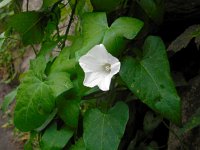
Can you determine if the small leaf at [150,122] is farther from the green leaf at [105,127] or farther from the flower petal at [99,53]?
the flower petal at [99,53]

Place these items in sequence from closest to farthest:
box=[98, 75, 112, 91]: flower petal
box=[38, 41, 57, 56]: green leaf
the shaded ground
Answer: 1. box=[98, 75, 112, 91]: flower petal
2. box=[38, 41, 57, 56]: green leaf
3. the shaded ground

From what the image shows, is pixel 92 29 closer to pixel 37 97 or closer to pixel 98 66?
pixel 98 66

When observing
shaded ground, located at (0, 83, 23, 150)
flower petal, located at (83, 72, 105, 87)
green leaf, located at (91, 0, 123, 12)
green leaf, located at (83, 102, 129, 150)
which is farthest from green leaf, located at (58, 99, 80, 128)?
shaded ground, located at (0, 83, 23, 150)

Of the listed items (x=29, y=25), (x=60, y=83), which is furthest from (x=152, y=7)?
(x=29, y=25)

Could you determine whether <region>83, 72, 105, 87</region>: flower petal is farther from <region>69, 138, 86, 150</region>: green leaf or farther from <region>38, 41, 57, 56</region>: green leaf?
<region>38, 41, 57, 56</region>: green leaf

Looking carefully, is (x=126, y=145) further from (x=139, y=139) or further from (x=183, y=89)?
(x=183, y=89)

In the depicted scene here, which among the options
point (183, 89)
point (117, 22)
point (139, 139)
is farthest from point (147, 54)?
point (139, 139)
